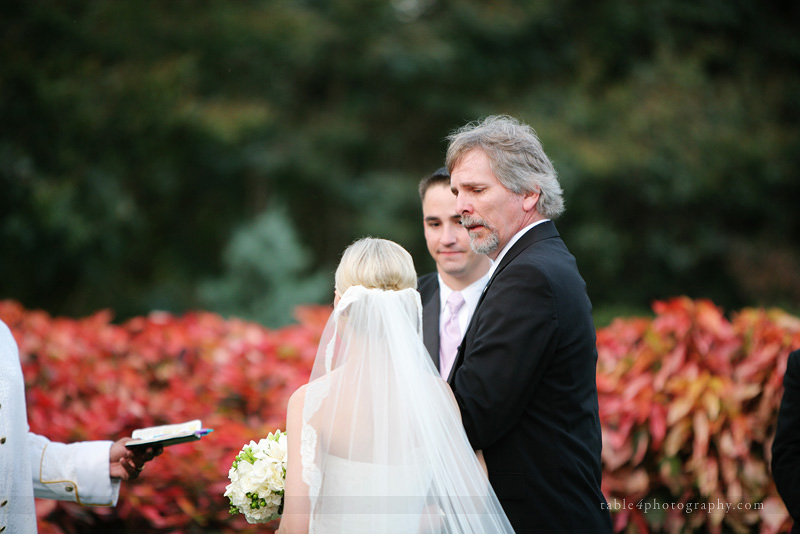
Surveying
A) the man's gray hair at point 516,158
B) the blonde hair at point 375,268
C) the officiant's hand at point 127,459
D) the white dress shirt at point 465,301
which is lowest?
the officiant's hand at point 127,459

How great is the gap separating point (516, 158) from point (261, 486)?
1.72m

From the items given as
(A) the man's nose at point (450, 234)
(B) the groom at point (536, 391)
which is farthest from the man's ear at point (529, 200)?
(A) the man's nose at point (450, 234)

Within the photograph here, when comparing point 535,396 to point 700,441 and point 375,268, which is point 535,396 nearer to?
point 375,268

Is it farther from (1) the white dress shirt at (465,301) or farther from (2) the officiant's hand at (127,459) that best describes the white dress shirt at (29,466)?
(1) the white dress shirt at (465,301)

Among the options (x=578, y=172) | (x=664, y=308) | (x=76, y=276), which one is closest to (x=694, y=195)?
(x=578, y=172)

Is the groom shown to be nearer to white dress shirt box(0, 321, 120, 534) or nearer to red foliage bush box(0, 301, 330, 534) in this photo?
white dress shirt box(0, 321, 120, 534)

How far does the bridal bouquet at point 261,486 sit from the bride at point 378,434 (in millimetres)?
268

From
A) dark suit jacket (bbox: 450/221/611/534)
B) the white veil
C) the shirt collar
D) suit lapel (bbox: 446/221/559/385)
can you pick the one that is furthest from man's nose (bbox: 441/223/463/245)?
the white veil

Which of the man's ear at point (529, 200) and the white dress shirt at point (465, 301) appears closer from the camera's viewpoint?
the man's ear at point (529, 200)

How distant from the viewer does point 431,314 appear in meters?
4.07

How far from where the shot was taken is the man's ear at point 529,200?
307 centimetres

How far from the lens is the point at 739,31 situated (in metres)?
18.0

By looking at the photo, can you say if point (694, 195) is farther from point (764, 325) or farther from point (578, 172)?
point (764, 325)

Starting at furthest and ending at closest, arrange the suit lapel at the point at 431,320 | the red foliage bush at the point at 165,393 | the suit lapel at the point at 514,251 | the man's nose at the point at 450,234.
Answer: the red foliage bush at the point at 165,393, the man's nose at the point at 450,234, the suit lapel at the point at 431,320, the suit lapel at the point at 514,251
